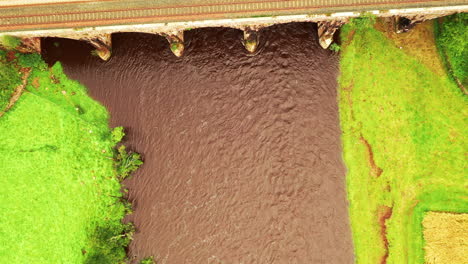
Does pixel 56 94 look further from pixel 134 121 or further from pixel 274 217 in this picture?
pixel 274 217

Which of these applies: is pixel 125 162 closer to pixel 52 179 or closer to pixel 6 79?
pixel 52 179

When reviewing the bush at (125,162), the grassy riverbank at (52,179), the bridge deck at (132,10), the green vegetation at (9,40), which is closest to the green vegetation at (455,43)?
the bridge deck at (132,10)

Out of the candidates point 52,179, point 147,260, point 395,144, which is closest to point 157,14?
point 52,179

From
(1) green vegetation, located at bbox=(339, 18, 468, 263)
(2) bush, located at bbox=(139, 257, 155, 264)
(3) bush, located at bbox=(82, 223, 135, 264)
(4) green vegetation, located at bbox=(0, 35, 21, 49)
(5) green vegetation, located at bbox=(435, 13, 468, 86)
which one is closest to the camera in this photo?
(4) green vegetation, located at bbox=(0, 35, 21, 49)

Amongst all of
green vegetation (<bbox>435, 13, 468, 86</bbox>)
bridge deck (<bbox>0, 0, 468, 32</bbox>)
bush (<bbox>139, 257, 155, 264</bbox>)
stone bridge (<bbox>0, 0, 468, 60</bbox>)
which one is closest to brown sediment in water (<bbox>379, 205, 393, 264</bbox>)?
green vegetation (<bbox>435, 13, 468, 86</bbox>)

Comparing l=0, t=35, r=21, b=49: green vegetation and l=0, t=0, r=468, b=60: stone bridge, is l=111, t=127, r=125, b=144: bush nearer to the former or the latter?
l=0, t=0, r=468, b=60: stone bridge

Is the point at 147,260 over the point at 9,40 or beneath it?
beneath

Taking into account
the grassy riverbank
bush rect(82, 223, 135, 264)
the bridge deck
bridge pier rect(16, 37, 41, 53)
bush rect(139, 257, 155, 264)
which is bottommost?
bush rect(139, 257, 155, 264)

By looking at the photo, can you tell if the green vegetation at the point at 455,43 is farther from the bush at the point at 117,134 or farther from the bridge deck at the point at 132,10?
the bush at the point at 117,134
